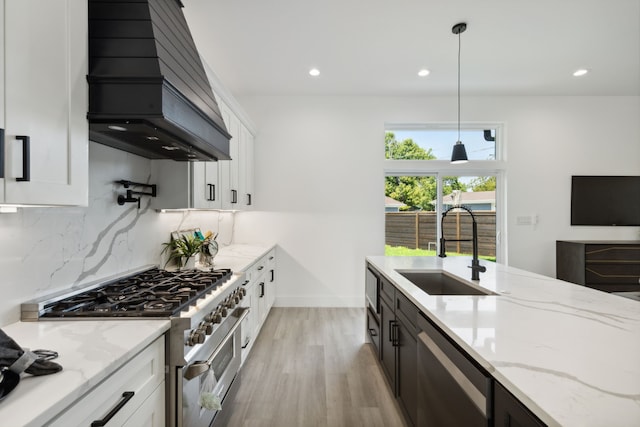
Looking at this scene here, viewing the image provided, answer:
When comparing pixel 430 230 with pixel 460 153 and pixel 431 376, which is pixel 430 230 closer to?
pixel 460 153

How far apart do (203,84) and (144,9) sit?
64 cm

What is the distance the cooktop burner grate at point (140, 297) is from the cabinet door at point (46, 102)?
47cm

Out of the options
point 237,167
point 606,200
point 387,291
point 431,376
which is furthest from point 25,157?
point 606,200

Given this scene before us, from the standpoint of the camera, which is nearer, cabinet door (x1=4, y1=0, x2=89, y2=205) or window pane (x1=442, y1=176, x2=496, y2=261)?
cabinet door (x1=4, y1=0, x2=89, y2=205)

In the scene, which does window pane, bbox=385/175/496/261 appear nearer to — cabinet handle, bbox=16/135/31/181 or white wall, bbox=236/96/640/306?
white wall, bbox=236/96/640/306

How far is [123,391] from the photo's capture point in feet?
3.24

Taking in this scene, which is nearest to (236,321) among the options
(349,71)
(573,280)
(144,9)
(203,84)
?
(203,84)

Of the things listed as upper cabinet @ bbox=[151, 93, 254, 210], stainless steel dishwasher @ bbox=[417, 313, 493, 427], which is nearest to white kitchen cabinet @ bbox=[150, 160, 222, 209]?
upper cabinet @ bbox=[151, 93, 254, 210]

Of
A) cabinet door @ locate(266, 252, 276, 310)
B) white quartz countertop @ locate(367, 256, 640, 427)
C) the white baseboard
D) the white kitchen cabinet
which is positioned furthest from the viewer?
the white baseboard

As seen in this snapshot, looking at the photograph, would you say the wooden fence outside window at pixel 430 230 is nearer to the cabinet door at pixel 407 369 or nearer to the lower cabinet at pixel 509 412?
the cabinet door at pixel 407 369

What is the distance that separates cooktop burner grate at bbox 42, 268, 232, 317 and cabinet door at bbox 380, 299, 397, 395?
1.17m

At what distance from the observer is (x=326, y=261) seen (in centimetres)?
455

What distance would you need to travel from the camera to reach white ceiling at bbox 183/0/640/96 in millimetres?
2660

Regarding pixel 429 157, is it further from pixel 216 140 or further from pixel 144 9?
pixel 144 9
